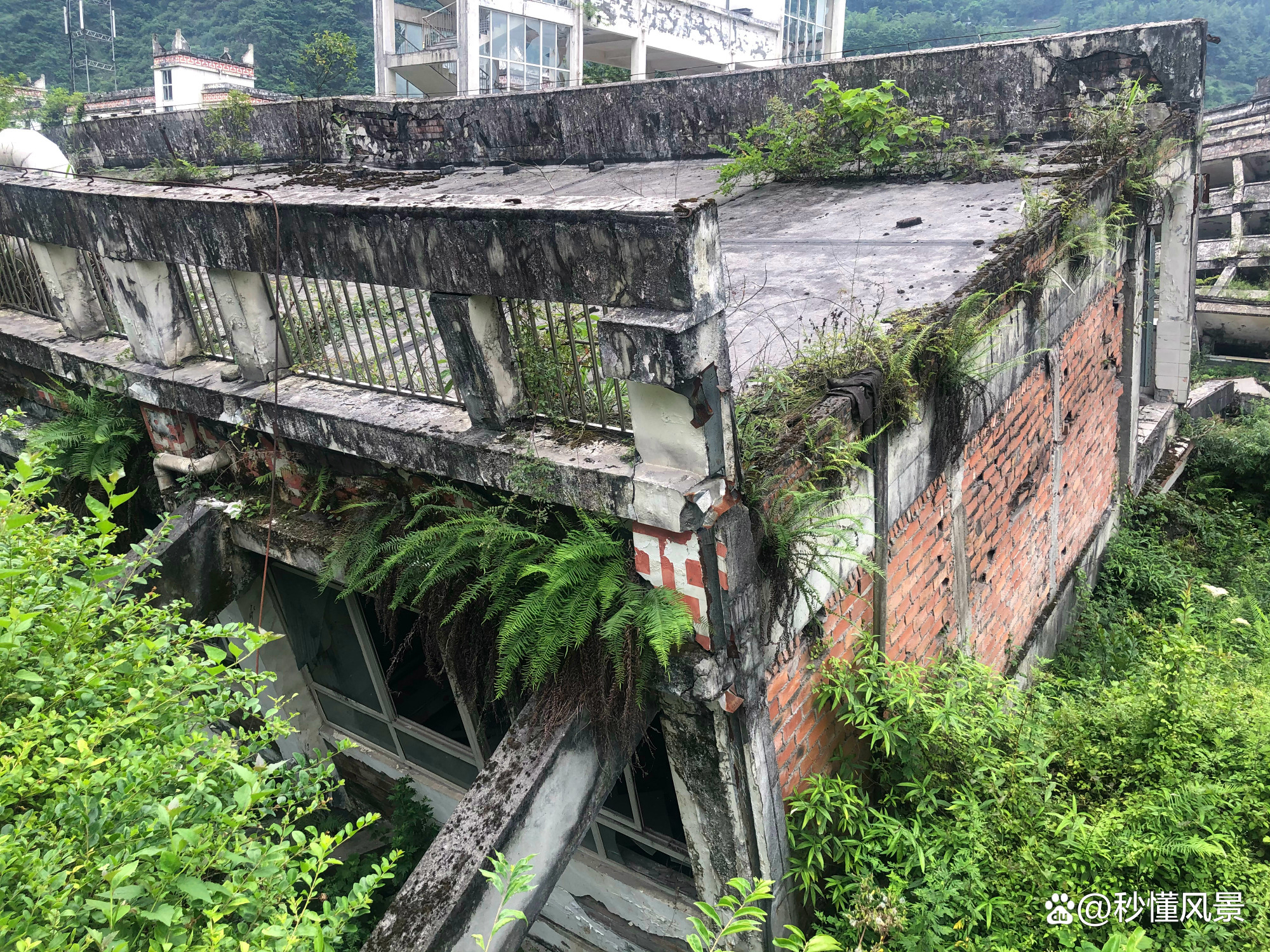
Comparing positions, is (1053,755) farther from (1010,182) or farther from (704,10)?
(704,10)

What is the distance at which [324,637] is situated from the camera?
5598 millimetres

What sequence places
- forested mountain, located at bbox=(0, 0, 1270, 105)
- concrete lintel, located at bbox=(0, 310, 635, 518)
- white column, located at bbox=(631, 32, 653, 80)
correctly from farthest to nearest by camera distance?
forested mountain, located at bbox=(0, 0, 1270, 105)
white column, located at bbox=(631, 32, 653, 80)
concrete lintel, located at bbox=(0, 310, 635, 518)

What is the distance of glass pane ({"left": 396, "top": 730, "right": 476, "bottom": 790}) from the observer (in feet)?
17.9

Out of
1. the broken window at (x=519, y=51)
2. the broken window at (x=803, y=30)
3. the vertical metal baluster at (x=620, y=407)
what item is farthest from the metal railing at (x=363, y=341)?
the broken window at (x=803, y=30)

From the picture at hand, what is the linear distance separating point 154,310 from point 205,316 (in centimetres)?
30

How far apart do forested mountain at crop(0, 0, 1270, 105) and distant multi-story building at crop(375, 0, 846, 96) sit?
15495 mm

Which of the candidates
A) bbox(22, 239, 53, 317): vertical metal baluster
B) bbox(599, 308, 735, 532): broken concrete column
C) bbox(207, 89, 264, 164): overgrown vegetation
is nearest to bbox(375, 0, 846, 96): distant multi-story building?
bbox(207, 89, 264, 164): overgrown vegetation

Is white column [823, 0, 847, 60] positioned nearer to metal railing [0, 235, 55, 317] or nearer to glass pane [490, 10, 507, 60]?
glass pane [490, 10, 507, 60]

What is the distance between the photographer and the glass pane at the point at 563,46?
22.6 meters

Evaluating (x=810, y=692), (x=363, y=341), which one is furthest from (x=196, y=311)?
(x=810, y=692)

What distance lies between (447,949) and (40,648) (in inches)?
64.3

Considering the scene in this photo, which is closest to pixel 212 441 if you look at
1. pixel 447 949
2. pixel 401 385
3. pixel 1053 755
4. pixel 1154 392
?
pixel 401 385

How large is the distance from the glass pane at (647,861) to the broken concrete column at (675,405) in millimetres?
2681

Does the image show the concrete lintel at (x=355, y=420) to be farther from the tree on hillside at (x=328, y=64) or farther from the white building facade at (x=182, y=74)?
the white building facade at (x=182, y=74)
